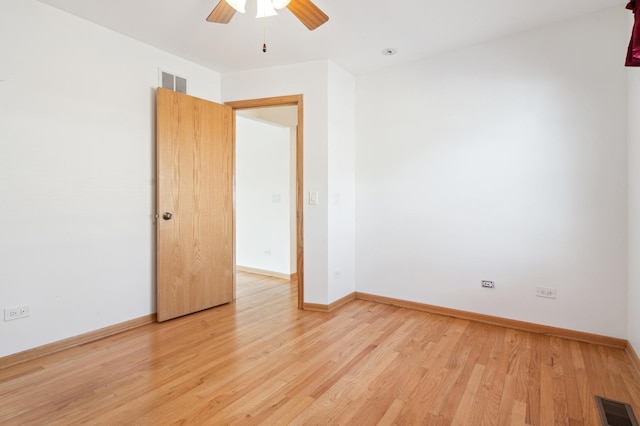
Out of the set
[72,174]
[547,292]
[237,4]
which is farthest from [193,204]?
[547,292]

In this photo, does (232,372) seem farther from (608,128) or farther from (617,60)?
(617,60)

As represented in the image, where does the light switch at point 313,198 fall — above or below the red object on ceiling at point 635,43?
below

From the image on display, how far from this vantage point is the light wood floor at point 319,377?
6.03ft

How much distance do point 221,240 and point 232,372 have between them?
1713 millimetres

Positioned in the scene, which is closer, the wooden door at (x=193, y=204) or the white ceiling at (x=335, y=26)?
the white ceiling at (x=335, y=26)

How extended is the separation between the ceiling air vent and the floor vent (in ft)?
13.3

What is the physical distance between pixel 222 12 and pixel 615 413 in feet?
10.6

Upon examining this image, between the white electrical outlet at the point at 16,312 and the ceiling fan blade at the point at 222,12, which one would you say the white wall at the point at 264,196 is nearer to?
the ceiling fan blade at the point at 222,12

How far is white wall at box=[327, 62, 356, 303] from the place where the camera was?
3.59m

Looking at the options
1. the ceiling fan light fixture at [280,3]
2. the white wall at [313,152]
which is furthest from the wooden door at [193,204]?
the ceiling fan light fixture at [280,3]

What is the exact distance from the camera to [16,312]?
7.91ft

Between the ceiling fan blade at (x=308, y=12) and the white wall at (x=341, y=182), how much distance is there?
1213 millimetres

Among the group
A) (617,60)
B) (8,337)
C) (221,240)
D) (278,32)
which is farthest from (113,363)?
(617,60)

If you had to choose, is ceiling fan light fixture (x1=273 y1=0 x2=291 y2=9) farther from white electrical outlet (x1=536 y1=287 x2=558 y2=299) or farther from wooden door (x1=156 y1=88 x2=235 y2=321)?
white electrical outlet (x1=536 y1=287 x2=558 y2=299)
